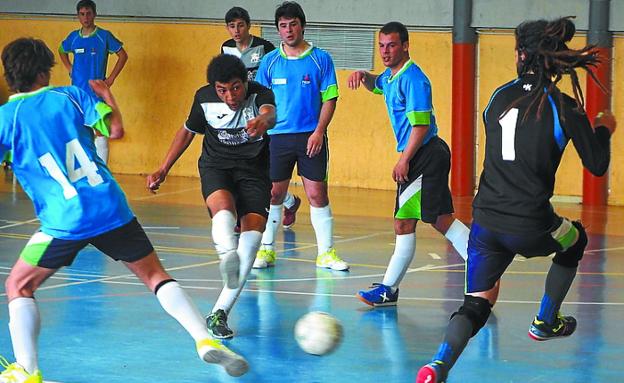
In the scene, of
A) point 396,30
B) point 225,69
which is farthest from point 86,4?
point 225,69

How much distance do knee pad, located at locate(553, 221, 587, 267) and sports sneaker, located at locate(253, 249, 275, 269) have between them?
12.7 feet

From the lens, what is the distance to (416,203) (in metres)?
8.28

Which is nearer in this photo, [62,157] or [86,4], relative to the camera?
[62,157]

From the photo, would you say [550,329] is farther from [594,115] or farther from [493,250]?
[594,115]

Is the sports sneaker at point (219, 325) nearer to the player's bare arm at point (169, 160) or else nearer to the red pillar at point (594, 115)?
the player's bare arm at point (169, 160)

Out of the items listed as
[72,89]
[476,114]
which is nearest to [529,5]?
[476,114]

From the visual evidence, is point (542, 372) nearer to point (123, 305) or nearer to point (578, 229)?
point (578, 229)

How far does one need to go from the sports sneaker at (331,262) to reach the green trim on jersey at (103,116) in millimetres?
4461

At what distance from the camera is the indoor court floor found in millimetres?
6598

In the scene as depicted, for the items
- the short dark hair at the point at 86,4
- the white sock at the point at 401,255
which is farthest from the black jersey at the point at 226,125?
the short dark hair at the point at 86,4

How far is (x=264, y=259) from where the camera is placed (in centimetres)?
1003

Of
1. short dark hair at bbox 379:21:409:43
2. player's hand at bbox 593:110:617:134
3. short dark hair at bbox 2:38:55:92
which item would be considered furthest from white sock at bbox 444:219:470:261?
short dark hair at bbox 2:38:55:92

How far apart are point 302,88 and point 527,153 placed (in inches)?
173

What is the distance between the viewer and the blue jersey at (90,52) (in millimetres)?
16234
